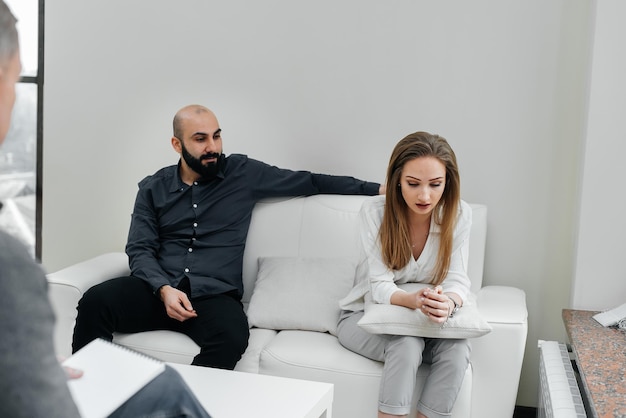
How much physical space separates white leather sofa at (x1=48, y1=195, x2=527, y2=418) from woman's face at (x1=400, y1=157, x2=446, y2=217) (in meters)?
0.45

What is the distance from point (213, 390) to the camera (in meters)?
2.22

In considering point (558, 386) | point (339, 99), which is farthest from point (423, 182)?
point (339, 99)

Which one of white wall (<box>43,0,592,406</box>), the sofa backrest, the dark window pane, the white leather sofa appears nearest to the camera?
the white leather sofa

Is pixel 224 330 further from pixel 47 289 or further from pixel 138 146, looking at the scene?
pixel 47 289

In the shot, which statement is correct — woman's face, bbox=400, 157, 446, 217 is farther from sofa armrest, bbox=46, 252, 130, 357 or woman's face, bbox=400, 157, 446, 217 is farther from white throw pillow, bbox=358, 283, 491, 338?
sofa armrest, bbox=46, 252, 130, 357

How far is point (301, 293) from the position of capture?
3025mm

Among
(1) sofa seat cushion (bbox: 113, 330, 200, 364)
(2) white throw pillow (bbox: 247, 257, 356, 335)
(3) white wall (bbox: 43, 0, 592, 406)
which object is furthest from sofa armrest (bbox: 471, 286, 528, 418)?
(1) sofa seat cushion (bbox: 113, 330, 200, 364)

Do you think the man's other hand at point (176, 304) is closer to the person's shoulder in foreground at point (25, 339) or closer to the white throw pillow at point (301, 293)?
the white throw pillow at point (301, 293)

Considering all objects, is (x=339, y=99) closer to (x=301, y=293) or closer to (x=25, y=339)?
(x=301, y=293)

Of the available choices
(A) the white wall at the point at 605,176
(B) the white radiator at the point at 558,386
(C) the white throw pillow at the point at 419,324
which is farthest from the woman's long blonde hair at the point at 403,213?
(A) the white wall at the point at 605,176

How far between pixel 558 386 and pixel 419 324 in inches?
18.4

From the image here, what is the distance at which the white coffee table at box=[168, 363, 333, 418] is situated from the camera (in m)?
2.10

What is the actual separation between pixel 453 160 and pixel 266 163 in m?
1.04

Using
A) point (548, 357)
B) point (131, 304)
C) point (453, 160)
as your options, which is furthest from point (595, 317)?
point (131, 304)
